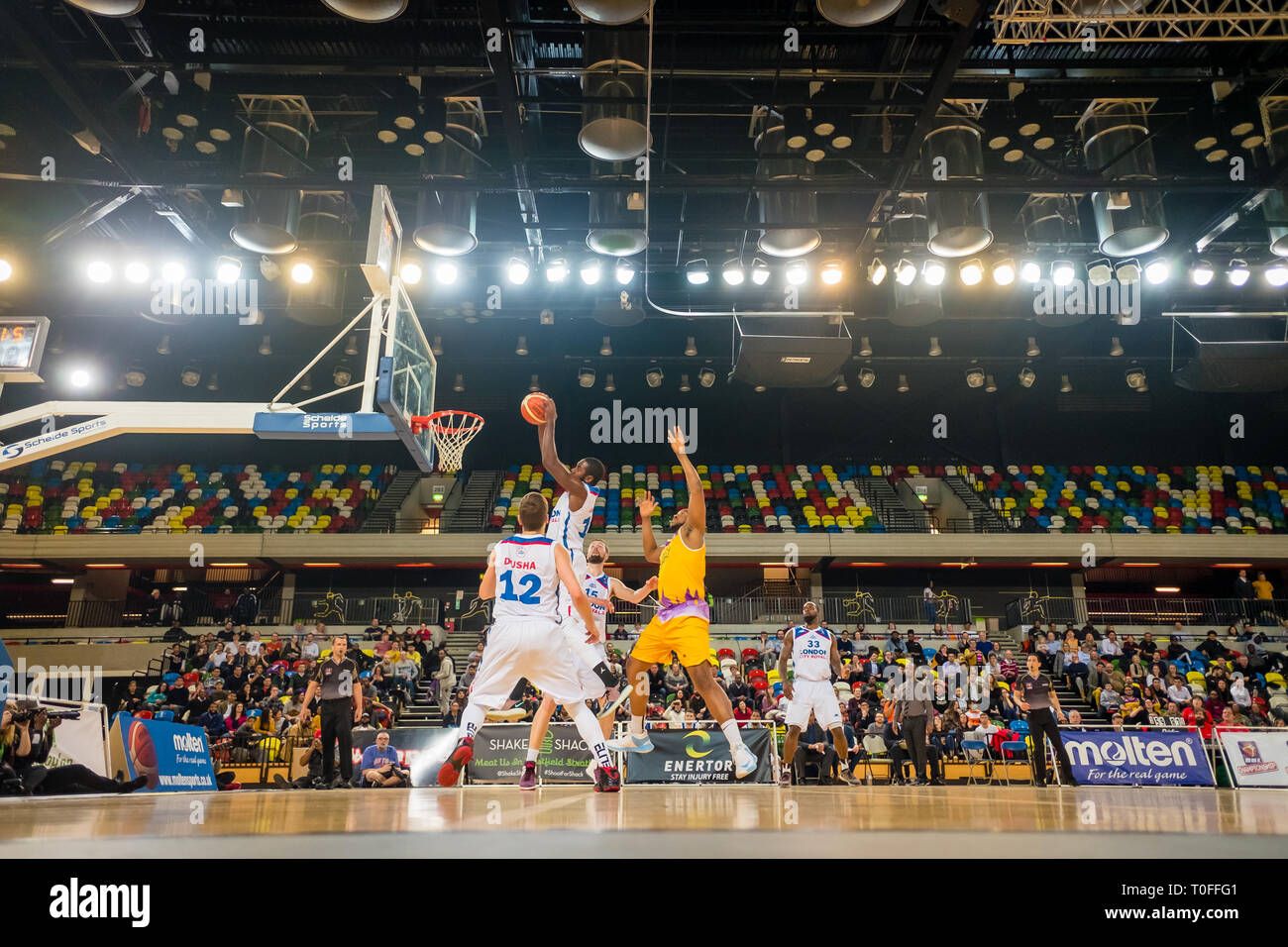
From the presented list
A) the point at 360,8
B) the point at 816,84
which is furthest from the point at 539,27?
the point at 816,84

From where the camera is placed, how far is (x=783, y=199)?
40.6ft

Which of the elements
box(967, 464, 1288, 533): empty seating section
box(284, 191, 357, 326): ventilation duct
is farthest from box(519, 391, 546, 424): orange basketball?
box(967, 464, 1288, 533): empty seating section

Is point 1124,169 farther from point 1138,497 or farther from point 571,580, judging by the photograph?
point 1138,497

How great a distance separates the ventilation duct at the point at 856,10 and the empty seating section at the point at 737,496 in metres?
15.1

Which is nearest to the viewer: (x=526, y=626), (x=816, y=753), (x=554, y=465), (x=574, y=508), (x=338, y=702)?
(x=526, y=626)

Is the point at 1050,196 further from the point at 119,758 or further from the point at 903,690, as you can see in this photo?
the point at 119,758

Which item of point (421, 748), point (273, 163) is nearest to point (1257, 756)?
point (421, 748)

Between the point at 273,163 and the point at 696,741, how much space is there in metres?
9.70

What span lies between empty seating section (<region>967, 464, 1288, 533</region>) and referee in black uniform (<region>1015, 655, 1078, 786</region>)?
13832mm

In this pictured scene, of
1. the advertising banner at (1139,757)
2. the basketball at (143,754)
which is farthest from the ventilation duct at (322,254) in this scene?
the advertising banner at (1139,757)

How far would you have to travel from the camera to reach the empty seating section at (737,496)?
78.4ft

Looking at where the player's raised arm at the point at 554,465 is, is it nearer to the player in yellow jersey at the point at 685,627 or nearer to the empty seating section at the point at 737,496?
the player in yellow jersey at the point at 685,627

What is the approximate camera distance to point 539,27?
9.73 m

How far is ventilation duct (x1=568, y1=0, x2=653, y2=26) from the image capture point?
812 cm
